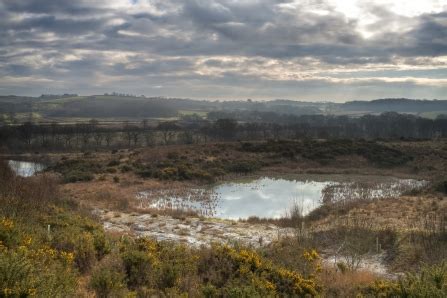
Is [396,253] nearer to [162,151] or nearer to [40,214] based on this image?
[40,214]

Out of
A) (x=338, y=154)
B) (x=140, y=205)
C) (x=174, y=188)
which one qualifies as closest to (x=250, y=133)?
(x=338, y=154)

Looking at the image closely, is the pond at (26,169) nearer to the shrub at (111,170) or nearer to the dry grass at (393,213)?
the shrub at (111,170)

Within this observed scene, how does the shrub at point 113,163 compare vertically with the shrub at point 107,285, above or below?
below

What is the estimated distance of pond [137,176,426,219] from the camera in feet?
79.3

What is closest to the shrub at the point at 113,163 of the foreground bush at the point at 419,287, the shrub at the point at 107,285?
the shrub at the point at 107,285

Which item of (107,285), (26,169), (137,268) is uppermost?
(107,285)

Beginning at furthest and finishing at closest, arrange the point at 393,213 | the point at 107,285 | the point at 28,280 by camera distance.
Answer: the point at 393,213 < the point at 107,285 < the point at 28,280

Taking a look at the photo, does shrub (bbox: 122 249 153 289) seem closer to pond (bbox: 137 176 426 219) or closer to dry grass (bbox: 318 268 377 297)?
dry grass (bbox: 318 268 377 297)

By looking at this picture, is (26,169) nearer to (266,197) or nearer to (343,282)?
(266,197)

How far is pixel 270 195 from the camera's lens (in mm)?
28984

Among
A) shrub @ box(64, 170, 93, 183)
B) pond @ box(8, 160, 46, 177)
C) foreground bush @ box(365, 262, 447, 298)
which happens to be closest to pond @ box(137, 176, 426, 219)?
shrub @ box(64, 170, 93, 183)

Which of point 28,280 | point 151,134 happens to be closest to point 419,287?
point 28,280

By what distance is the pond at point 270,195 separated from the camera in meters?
24.2

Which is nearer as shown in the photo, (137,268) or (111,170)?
(137,268)
